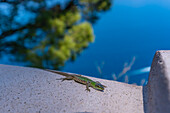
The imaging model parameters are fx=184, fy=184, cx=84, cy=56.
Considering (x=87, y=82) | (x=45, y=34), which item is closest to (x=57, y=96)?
(x=87, y=82)

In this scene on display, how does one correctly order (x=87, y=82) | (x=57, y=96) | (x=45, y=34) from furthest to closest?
(x=45, y=34)
(x=87, y=82)
(x=57, y=96)

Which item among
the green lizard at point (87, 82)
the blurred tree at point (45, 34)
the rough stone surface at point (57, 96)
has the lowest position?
the rough stone surface at point (57, 96)

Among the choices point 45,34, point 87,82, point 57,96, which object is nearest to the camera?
point 57,96

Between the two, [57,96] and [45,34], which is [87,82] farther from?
[45,34]

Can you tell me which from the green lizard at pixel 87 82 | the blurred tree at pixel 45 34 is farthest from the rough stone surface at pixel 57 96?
the blurred tree at pixel 45 34

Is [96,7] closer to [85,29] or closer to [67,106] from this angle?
[85,29]

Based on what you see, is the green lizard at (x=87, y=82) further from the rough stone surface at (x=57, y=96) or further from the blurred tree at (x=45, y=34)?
the blurred tree at (x=45, y=34)

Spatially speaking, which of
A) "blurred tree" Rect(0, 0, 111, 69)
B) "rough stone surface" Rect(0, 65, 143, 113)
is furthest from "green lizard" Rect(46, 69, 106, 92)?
"blurred tree" Rect(0, 0, 111, 69)

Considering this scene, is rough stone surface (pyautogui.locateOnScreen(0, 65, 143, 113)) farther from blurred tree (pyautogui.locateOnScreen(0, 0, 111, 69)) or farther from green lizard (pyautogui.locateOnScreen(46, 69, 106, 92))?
blurred tree (pyautogui.locateOnScreen(0, 0, 111, 69))
